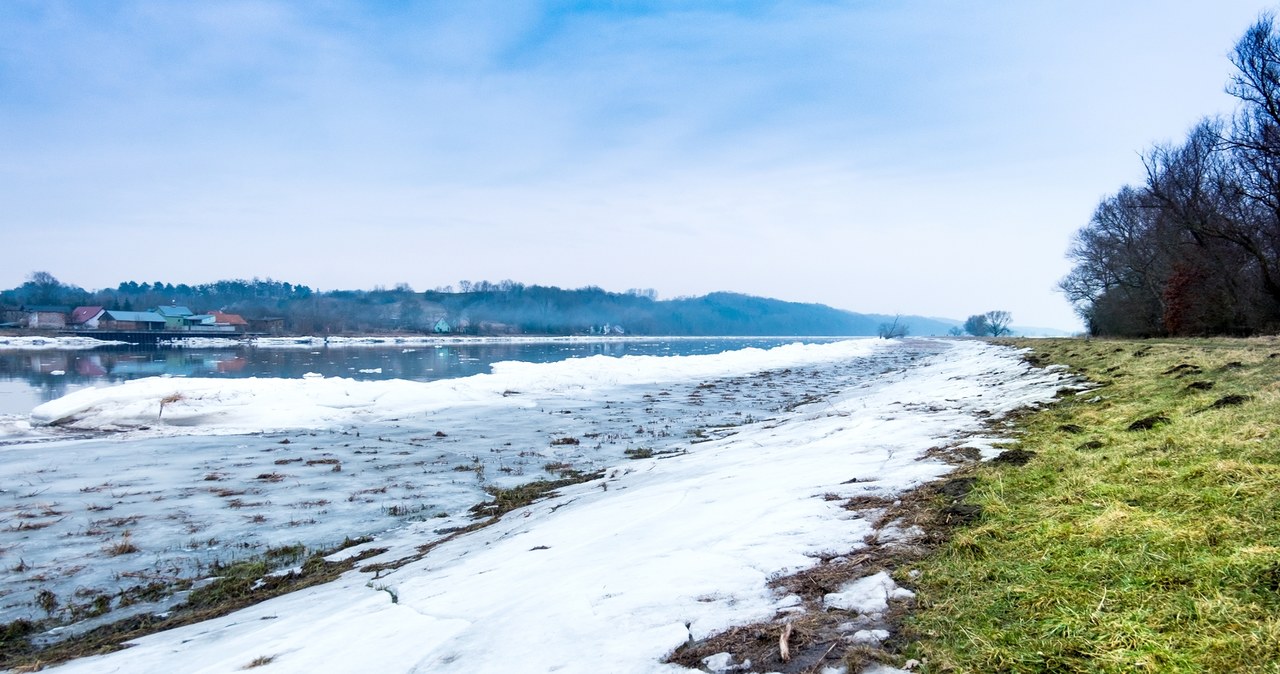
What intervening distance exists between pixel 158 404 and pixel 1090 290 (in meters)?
71.9

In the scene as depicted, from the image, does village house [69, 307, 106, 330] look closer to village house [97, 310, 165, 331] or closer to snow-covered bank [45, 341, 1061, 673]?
village house [97, 310, 165, 331]

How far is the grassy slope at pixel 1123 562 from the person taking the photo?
2.66 m

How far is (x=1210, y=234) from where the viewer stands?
2534 centimetres

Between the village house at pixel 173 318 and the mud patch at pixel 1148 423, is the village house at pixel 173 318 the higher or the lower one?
the higher one

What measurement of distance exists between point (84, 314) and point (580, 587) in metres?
162

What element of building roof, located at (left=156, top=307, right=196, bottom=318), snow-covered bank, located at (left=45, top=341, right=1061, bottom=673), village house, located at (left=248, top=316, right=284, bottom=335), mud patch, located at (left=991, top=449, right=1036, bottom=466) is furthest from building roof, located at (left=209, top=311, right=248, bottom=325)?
mud patch, located at (left=991, top=449, right=1036, bottom=466)

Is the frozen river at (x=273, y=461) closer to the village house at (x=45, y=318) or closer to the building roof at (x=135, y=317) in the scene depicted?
the building roof at (x=135, y=317)

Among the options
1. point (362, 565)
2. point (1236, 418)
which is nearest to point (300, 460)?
point (362, 565)

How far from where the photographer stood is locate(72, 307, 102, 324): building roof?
120 metres

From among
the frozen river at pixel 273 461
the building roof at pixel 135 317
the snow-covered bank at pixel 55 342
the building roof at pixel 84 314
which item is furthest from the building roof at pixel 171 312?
the frozen river at pixel 273 461

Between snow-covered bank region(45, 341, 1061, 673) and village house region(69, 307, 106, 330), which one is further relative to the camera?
village house region(69, 307, 106, 330)

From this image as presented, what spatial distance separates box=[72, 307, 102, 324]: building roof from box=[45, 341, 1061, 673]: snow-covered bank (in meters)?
155

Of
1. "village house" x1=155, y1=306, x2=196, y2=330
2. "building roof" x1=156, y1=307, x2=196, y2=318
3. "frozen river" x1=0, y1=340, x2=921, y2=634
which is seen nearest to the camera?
"frozen river" x1=0, y1=340, x2=921, y2=634

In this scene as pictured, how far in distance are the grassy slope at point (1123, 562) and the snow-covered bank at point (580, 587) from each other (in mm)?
704
